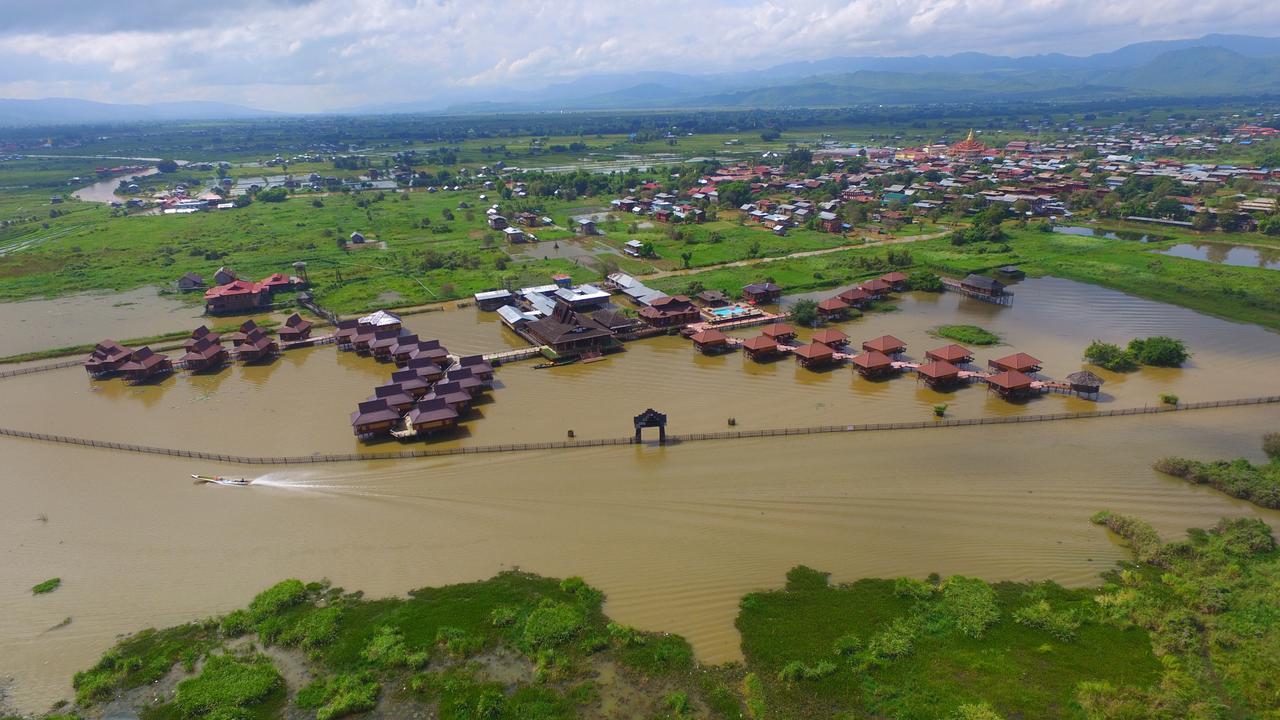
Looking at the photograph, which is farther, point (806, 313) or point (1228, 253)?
point (1228, 253)

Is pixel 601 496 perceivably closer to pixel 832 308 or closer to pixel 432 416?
pixel 432 416

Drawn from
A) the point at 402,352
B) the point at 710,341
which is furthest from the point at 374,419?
the point at 710,341

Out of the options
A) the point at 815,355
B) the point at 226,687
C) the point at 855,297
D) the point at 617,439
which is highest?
the point at 855,297

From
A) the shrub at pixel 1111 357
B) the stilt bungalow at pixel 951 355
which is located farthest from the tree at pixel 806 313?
the shrub at pixel 1111 357

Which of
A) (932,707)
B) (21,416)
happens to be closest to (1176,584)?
(932,707)

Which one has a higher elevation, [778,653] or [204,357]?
[204,357]

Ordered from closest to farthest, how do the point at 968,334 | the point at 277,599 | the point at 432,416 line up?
the point at 277,599, the point at 432,416, the point at 968,334

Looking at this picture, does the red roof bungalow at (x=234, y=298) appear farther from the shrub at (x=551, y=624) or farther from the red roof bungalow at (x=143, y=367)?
the shrub at (x=551, y=624)
